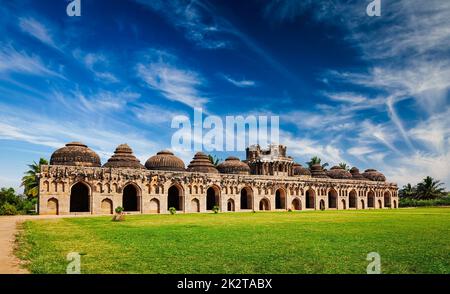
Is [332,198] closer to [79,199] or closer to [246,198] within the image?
[246,198]

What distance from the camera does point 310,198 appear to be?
67.7 metres

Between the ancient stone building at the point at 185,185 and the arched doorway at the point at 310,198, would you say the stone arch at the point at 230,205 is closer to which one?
the ancient stone building at the point at 185,185

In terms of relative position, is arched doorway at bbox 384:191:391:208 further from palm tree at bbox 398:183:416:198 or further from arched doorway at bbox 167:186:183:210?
arched doorway at bbox 167:186:183:210

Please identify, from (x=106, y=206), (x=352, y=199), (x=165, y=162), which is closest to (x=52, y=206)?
(x=106, y=206)

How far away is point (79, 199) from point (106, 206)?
→ 550 centimetres

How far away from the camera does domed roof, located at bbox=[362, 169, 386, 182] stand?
85.2 meters

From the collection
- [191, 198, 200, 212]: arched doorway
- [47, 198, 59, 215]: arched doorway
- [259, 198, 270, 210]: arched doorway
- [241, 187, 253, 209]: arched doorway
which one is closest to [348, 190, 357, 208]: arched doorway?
[259, 198, 270, 210]: arched doorway

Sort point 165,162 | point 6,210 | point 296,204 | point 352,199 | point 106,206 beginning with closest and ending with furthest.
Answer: point 6,210 < point 106,206 < point 165,162 < point 296,204 < point 352,199

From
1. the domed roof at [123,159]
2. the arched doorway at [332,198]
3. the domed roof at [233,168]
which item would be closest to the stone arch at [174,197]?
the domed roof at [123,159]

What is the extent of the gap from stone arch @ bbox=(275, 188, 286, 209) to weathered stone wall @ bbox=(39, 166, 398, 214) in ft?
0.56

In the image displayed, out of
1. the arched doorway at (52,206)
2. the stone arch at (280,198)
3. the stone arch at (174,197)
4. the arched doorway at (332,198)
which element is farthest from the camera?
the arched doorway at (332,198)

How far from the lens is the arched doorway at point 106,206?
44062 millimetres
